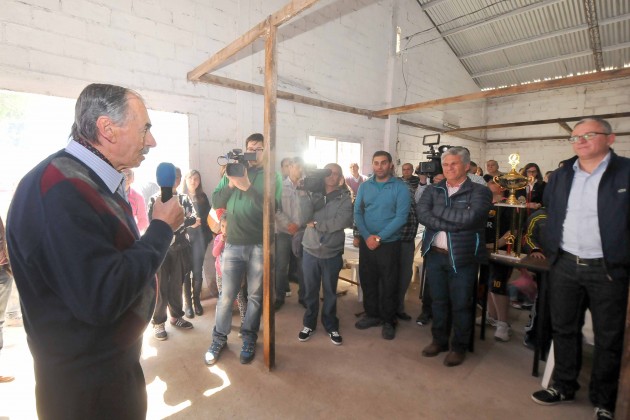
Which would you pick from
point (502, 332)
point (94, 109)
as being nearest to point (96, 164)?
point (94, 109)

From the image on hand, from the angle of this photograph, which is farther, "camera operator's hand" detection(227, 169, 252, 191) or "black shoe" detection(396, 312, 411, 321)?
"black shoe" detection(396, 312, 411, 321)

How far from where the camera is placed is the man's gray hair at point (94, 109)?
3.10 feet

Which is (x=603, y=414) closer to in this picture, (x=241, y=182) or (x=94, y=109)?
(x=241, y=182)

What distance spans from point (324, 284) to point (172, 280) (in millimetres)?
1396

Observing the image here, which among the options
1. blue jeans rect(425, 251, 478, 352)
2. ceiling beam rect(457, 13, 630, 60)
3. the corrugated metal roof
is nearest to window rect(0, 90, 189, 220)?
blue jeans rect(425, 251, 478, 352)

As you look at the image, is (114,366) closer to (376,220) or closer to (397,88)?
(376,220)

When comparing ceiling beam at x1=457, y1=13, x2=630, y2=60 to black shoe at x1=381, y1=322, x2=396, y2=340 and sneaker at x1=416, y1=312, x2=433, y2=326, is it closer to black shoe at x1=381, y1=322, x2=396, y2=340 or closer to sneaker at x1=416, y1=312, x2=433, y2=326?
sneaker at x1=416, y1=312, x2=433, y2=326

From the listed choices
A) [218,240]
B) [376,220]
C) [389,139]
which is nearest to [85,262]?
[218,240]

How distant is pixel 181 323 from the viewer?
9.90 feet

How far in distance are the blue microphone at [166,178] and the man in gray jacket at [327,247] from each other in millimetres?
1637

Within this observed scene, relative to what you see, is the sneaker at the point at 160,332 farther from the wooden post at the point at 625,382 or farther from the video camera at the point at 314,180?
the wooden post at the point at 625,382

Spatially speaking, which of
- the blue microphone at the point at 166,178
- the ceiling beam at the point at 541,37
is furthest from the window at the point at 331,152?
the ceiling beam at the point at 541,37

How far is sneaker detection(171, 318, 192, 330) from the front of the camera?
3.01 m

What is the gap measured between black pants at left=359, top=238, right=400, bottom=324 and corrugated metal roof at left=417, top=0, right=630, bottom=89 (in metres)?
6.29
